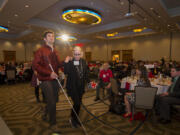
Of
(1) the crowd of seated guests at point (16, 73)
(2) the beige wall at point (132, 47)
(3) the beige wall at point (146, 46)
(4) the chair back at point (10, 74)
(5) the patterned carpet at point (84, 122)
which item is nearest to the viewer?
(5) the patterned carpet at point (84, 122)

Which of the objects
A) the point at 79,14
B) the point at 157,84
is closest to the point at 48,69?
the point at 157,84

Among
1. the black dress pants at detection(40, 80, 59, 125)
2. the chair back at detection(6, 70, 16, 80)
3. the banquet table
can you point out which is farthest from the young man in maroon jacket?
the chair back at detection(6, 70, 16, 80)

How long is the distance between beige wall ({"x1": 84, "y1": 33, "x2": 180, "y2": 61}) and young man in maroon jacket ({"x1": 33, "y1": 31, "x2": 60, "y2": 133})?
496 inches

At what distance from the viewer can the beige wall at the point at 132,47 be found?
11.6 metres

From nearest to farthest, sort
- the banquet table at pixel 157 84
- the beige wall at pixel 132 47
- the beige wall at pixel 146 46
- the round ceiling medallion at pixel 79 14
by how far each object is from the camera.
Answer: the banquet table at pixel 157 84 < the round ceiling medallion at pixel 79 14 < the beige wall at pixel 146 46 < the beige wall at pixel 132 47

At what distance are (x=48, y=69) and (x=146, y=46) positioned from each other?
Answer: 511 inches

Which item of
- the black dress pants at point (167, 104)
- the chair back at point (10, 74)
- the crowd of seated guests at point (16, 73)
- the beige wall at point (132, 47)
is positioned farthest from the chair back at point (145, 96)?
the beige wall at point (132, 47)

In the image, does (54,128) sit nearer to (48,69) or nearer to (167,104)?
(48,69)

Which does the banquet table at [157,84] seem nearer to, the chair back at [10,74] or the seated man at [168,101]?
the seated man at [168,101]

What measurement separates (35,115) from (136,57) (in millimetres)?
12536

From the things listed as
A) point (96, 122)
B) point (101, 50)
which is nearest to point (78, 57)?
point (96, 122)

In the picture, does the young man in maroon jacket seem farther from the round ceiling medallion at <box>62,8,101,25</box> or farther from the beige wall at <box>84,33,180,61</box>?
the beige wall at <box>84,33,180,61</box>

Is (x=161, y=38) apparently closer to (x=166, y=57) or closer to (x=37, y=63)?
(x=166, y=57)

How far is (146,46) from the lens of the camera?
41.7 feet
